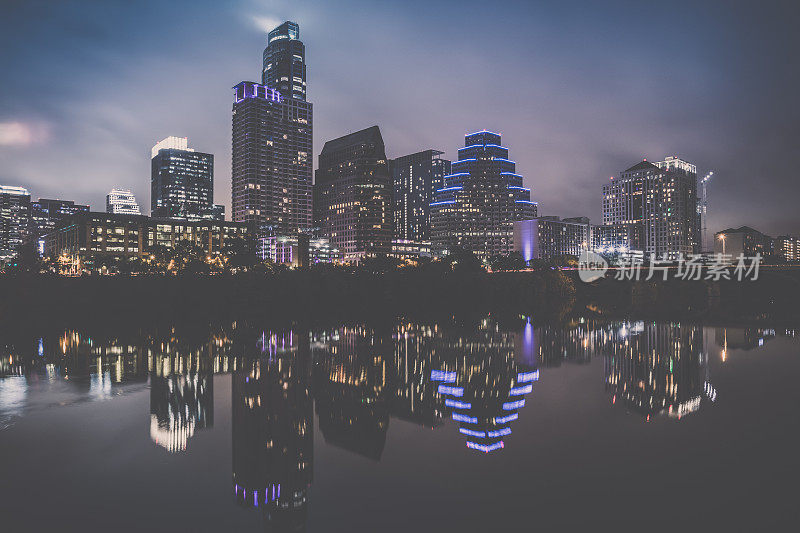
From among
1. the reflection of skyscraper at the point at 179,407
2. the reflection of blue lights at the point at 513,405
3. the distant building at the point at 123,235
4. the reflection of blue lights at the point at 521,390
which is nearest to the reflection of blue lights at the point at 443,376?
the reflection of blue lights at the point at 521,390

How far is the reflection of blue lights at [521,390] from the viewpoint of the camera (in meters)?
30.3

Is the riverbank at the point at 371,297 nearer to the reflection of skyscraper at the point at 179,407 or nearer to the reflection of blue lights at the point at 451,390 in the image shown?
the reflection of skyscraper at the point at 179,407

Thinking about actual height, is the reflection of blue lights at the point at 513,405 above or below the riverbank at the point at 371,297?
below

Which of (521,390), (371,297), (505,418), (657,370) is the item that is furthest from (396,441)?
(371,297)

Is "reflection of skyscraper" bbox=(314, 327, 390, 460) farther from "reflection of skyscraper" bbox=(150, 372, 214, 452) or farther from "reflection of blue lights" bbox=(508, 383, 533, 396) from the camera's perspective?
"reflection of blue lights" bbox=(508, 383, 533, 396)

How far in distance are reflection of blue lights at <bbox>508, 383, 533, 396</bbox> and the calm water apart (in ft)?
1.76

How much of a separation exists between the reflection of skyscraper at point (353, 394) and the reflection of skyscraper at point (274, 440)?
985 millimetres

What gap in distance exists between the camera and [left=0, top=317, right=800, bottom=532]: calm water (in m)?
16.2

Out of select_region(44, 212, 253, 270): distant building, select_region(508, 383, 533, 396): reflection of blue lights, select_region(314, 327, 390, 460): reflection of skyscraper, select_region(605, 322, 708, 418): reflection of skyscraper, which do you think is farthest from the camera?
select_region(44, 212, 253, 270): distant building

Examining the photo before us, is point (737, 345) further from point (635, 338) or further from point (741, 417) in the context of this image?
point (741, 417)

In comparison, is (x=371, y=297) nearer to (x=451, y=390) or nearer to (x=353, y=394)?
(x=451, y=390)

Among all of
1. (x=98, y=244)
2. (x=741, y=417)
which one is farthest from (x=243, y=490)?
(x=98, y=244)

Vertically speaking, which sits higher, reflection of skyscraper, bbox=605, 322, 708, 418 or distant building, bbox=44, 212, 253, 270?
distant building, bbox=44, 212, 253, 270

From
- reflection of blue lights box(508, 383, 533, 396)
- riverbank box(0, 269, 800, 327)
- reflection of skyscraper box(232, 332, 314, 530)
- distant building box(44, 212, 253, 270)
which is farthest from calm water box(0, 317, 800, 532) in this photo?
distant building box(44, 212, 253, 270)
